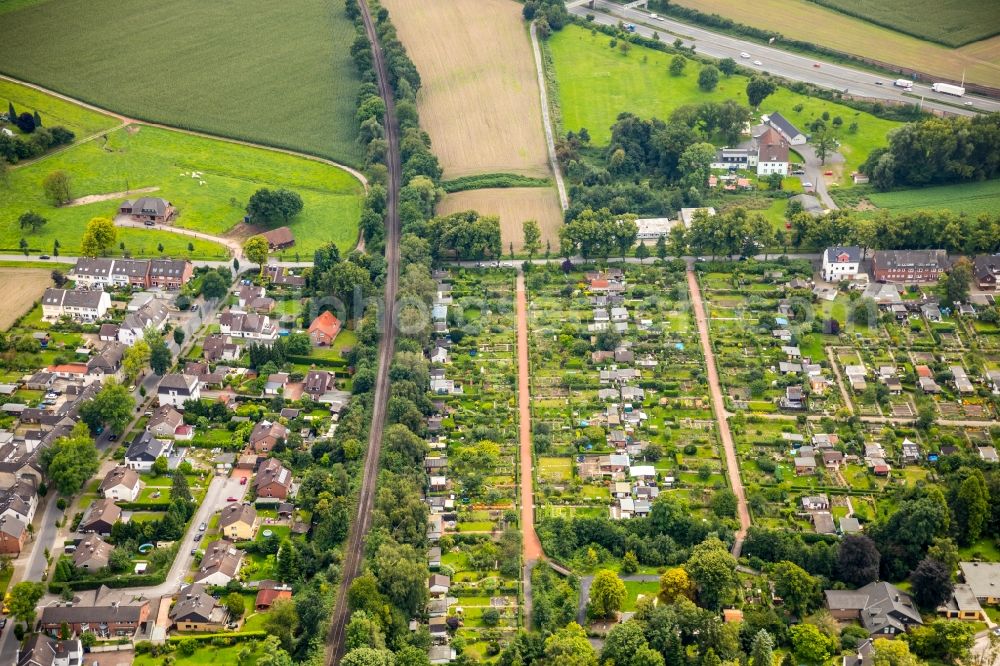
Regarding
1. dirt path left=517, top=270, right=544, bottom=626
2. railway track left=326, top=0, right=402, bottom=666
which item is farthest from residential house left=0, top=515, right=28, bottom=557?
dirt path left=517, top=270, right=544, bottom=626

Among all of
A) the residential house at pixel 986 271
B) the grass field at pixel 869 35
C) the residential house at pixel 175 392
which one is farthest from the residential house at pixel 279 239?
the grass field at pixel 869 35

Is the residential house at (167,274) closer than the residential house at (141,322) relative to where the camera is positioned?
No

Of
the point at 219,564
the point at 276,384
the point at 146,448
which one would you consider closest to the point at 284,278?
the point at 276,384

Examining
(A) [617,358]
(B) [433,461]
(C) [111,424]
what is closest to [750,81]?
(A) [617,358]

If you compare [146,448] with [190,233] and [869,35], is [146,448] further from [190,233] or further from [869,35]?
[869,35]

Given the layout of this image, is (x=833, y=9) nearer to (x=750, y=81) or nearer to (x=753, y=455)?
(x=750, y=81)

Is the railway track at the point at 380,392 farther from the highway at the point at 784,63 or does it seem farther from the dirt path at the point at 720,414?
the highway at the point at 784,63

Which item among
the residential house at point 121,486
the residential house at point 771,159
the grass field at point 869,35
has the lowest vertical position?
the residential house at point 121,486
